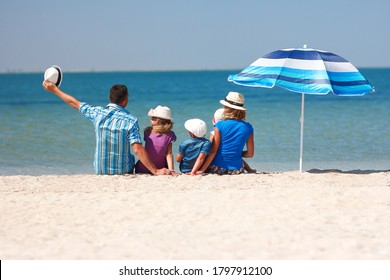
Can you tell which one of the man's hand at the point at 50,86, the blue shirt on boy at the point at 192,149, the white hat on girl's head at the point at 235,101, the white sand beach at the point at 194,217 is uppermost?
the man's hand at the point at 50,86

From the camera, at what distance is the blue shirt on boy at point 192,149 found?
7.16m

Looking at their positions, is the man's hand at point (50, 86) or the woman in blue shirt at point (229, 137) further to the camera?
the woman in blue shirt at point (229, 137)

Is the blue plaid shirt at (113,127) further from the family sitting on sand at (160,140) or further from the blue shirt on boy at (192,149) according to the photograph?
the blue shirt on boy at (192,149)

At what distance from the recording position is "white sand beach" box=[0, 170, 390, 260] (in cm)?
459

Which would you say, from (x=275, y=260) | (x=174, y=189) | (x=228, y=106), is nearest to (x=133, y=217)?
(x=174, y=189)

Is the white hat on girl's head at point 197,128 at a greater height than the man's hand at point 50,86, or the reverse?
the man's hand at point 50,86

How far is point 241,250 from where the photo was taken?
15.0 feet

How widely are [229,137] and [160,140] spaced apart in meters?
0.76

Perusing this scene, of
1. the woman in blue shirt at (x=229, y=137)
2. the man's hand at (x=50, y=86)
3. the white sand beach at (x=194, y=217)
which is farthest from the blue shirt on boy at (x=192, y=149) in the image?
the man's hand at (x=50, y=86)

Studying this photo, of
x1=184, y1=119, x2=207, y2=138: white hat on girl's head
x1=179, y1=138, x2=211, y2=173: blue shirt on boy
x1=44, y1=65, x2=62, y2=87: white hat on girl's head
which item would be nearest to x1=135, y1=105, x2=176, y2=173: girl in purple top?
Answer: x1=179, y1=138, x2=211, y2=173: blue shirt on boy

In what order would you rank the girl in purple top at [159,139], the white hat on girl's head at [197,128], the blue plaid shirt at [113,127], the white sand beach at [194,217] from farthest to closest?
1. the girl in purple top at [159,139]
2. the white hat on girl's head at [197,128]
3. the blue plaid shirt at [113,127]
4. the white sand beach at [194,217]

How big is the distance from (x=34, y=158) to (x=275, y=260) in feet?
25.3

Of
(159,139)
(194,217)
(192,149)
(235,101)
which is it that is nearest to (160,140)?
(159,139)

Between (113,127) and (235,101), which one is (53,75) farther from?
(235,101)
